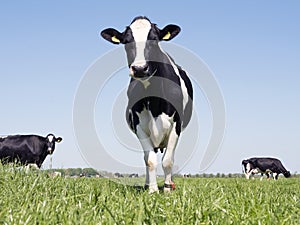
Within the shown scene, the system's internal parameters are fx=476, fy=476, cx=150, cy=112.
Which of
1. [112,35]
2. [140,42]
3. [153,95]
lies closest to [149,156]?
[153,95]

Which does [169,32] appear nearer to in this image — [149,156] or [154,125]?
[154,125]

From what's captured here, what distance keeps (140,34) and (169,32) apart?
0.73 meters

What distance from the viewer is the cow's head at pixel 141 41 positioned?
622 centimetres

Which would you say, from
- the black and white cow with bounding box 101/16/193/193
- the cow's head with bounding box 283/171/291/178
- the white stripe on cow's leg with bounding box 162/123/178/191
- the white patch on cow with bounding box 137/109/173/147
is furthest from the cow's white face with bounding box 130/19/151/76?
the cow's head with bounding box 283/171/291/178

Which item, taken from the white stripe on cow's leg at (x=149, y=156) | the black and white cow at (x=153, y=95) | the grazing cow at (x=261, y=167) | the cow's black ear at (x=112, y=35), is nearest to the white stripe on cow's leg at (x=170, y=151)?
the black and white cow at (x=153, y=95)

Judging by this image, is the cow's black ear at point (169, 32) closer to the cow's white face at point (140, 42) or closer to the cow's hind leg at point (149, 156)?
the cow's white face at point (140, 42)

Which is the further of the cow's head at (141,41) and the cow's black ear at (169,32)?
the cow's black ear at (169,32)

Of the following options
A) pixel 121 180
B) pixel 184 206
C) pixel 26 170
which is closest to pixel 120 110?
pixel 121 180

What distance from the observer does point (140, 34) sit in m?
6.68

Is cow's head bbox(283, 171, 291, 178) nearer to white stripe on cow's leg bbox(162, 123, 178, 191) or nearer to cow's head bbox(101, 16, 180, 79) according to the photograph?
white stripe on cow's leg bbox(162, 123, 178, 191)

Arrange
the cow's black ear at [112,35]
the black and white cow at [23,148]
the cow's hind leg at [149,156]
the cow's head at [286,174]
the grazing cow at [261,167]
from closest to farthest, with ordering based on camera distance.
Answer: the cow's hind leg at [149,156] < the cow's black ear at [112,35] < the black and white cow at [23,148] < the grazing cow at [261,167] < the cow's head at [286,174]

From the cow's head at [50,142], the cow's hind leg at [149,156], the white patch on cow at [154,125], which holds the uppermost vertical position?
the cow's head at [50,142]

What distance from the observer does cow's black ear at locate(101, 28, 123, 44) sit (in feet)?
22.9

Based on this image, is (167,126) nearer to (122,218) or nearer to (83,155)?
(83,155)
